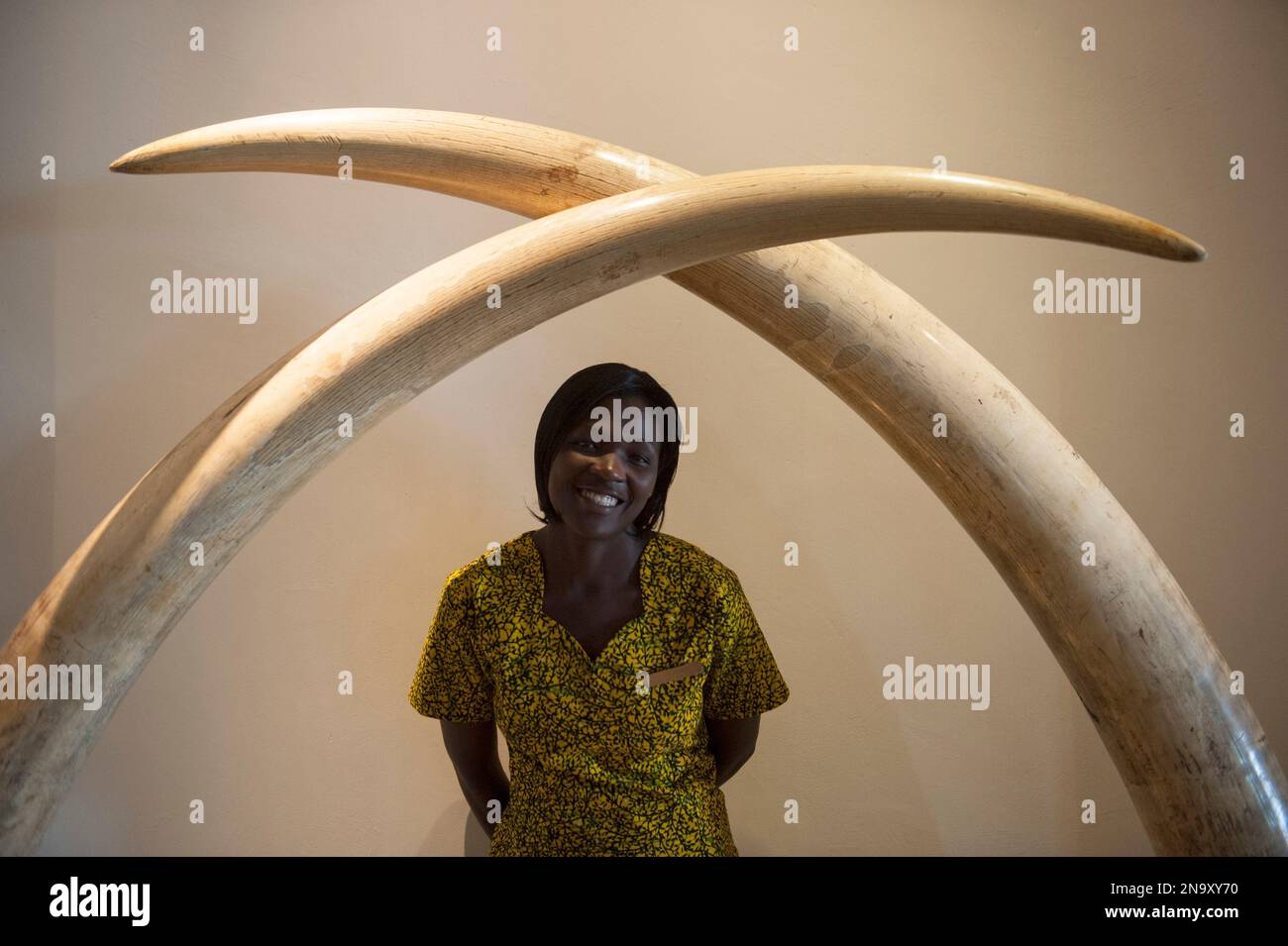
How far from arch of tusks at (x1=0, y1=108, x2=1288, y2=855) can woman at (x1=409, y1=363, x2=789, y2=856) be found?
0.25 meters

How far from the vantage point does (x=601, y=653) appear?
1.32 m

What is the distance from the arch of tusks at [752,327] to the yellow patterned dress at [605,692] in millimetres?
387

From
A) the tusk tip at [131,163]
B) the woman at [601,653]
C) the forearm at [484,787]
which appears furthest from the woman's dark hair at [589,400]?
the tusk tip at [131,163]

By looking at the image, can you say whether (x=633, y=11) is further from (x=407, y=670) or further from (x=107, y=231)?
(x=407, y=670)

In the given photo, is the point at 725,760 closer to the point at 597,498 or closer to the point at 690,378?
the point at 597,498

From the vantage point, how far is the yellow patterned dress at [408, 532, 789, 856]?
1.30 meters

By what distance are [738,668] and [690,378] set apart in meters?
0.71

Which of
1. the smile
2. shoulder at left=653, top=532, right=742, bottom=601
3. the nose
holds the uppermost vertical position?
the nose

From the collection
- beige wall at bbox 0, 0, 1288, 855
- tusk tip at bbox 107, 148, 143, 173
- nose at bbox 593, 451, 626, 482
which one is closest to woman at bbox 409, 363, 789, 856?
nose at bbox 593, 451, 626, 482

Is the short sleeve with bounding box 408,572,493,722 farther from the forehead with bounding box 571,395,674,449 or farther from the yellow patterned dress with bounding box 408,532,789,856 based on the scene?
the forehead with bounding box 571,395,674,449

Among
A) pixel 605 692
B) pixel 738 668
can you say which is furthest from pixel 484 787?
pixel 738 668

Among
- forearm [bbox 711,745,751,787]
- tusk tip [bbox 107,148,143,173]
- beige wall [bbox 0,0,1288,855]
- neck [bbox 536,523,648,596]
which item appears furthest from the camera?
beige wall [bbox 0,0,1288,855]

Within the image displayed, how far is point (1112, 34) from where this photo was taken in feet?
6.21
